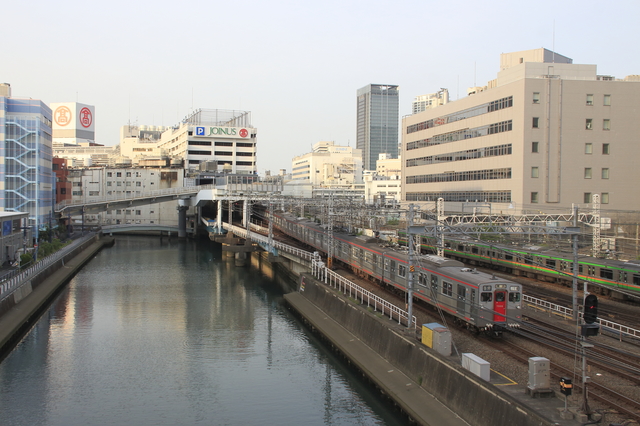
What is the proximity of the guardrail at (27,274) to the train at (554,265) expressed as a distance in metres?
21.9

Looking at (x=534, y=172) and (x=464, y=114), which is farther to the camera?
(x=464, y=114)

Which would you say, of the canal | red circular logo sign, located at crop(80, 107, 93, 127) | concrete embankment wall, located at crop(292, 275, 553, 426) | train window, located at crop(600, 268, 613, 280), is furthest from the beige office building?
red circular logo sign, located at crop(80, 107, 93, 127)

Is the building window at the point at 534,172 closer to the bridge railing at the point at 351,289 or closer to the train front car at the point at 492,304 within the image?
the bridge railing at the point at 351,289

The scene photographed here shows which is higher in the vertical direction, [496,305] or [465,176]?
[465,176]

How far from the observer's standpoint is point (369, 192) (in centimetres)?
12369

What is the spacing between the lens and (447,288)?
21.8m

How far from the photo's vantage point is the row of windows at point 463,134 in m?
43.4

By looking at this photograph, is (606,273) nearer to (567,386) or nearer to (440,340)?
(440,340)

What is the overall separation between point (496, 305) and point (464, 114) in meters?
32.0

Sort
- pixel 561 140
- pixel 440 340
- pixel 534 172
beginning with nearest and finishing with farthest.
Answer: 1. pixel 440 340
2. pixel 534 172
3. pixel 561 140

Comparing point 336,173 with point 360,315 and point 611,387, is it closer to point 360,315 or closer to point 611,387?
point 360,315

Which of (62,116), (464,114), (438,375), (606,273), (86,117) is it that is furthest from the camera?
(86,117)

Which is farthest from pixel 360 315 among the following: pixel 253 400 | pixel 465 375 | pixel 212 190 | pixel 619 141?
pixel 212 190

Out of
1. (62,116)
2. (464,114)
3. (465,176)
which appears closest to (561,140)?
(465,176)
